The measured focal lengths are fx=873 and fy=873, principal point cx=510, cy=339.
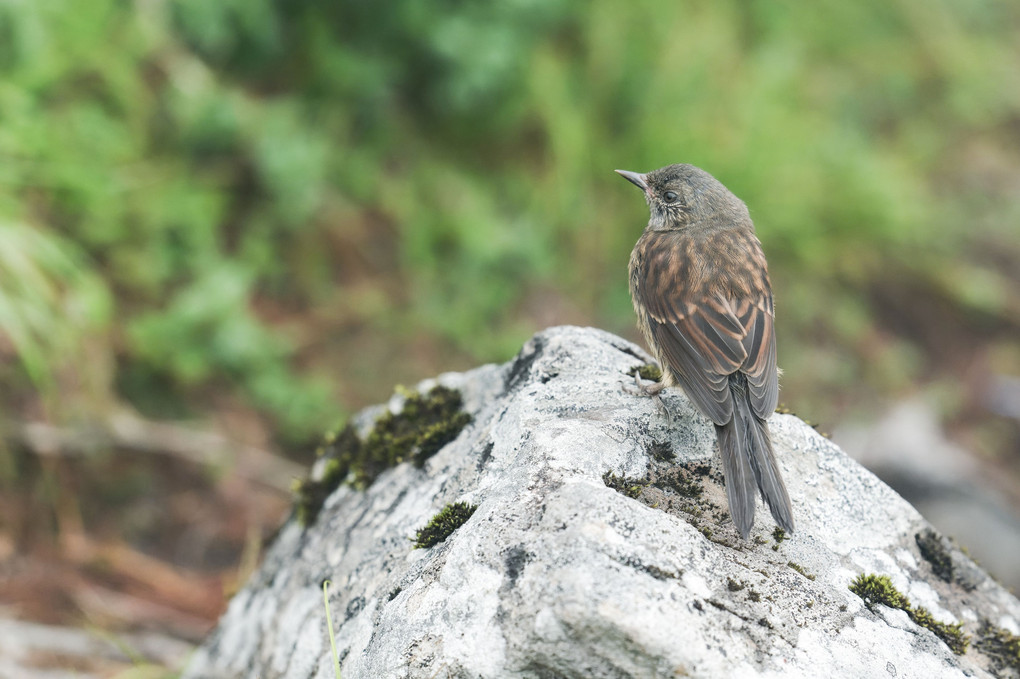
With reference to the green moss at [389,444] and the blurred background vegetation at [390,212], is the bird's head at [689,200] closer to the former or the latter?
the green moss at [389,444]

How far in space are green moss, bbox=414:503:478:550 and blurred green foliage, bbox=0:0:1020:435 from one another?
2.61m

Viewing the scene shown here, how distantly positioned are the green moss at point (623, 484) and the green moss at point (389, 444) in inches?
27.2

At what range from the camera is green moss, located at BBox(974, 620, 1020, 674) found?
2.53m

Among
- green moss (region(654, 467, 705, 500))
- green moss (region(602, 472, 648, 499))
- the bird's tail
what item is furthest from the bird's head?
green moss (region(602, 472, 648, 499))

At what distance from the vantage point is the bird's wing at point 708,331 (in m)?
2.80

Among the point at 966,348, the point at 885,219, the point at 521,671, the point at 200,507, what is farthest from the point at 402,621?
the point at 966,348

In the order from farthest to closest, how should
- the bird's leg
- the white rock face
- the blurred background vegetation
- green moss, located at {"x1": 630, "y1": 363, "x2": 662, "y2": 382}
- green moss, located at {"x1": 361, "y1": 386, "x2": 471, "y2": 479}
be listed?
1. the blurred background vegetation
2. green moss, located at {"x1": 630, "y1": 363, "x2": 662, "y2": 382}
3. green moss, located at {"x1": 361, "y1": 386, "x2": 471, "y2": 479}
4. the bird's leg
5. the white rock face

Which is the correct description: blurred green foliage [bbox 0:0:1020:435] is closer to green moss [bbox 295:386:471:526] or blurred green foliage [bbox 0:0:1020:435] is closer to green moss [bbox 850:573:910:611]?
green moss [bbox 295:386:471:526]

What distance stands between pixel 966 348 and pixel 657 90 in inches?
127

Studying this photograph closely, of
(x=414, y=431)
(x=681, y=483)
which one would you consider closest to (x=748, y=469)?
(x=681, y=483)

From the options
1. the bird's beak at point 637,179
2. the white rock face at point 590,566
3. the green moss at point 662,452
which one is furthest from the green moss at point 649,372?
the bird's beak at point 637,179

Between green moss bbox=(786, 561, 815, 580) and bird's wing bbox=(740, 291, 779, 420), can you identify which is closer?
green moss bbox=(786, 561, 815, 580)

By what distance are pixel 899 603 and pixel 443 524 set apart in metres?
1.27

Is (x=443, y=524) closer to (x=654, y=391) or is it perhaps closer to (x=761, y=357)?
(x=654, y=391)
